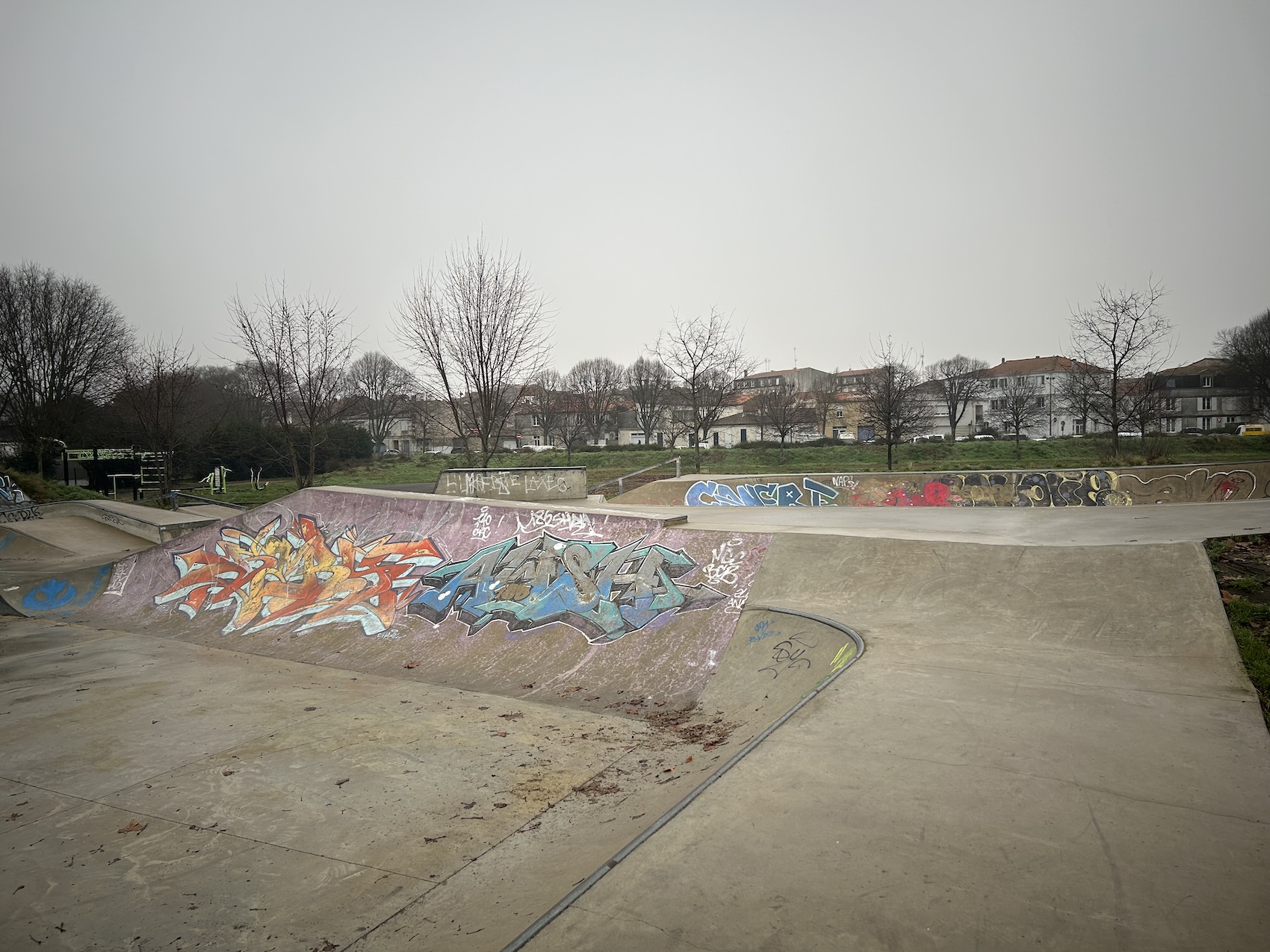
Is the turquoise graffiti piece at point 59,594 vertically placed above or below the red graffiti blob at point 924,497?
below

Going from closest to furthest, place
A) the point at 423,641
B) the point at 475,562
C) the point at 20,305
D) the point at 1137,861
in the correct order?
the point at 1137,861, the point at 423,641, the point at 475,562, the point at 20,305

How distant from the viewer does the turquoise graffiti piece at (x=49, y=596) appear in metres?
13.9

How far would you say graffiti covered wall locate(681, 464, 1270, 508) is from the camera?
14836mm

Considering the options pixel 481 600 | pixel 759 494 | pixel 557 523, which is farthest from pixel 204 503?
pixel 557 523

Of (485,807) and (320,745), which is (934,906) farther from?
(320,745)

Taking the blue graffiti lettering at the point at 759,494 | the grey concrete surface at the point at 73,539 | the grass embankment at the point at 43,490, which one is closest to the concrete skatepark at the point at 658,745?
the blue graffiti lettering at the point at 759,494

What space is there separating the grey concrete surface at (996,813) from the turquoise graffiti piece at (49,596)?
15.4 m

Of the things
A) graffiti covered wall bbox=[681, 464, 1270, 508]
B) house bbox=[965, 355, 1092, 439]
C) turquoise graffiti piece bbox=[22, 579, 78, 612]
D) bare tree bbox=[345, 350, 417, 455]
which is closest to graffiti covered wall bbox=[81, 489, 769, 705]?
turquoise graffiti piece bbox=[22, 579, 78, 612]

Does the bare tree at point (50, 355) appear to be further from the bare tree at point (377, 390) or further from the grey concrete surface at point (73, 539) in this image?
the bare tree at point (377, 390)

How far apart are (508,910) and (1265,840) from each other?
3902mm

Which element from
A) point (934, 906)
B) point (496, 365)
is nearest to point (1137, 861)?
point (934, 906)

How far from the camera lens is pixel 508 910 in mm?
3773
